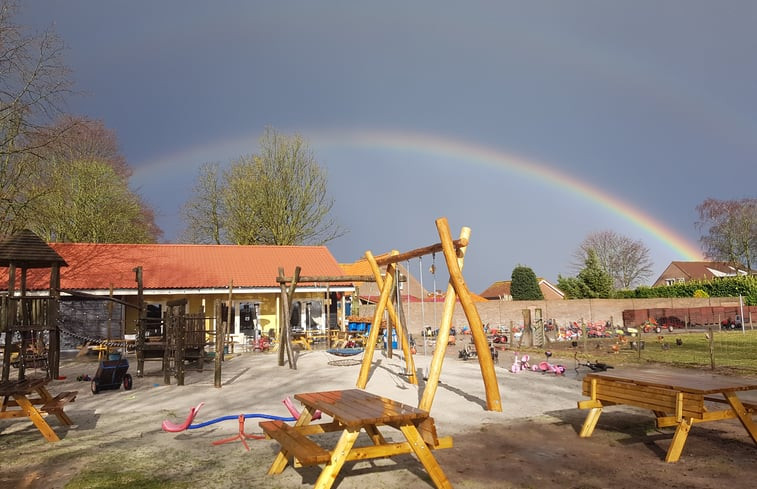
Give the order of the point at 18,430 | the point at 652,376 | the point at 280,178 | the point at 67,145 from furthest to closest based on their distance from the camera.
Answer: the point at 280,178 < the point at 67,145 < the point at 18,430 < the point at 652,376

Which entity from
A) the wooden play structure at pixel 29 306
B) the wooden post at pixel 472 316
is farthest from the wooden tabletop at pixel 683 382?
the wooden play structure at pixel 29 306

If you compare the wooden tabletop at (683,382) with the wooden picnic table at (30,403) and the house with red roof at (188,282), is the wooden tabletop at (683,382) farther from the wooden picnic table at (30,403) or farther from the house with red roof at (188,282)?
the house with red roof at (188,282)

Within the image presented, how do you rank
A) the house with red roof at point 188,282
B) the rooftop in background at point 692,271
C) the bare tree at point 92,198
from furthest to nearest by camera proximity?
1. the rooftop in background at point 692,271
2. the bare tree at point 92,198
3. the house with red roof at point 188,282

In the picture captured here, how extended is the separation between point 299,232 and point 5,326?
88.0 ft

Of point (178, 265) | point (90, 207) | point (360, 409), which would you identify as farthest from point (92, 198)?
point (360, 409)

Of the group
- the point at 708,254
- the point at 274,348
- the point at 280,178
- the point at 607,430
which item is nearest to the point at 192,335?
the point at 274,348

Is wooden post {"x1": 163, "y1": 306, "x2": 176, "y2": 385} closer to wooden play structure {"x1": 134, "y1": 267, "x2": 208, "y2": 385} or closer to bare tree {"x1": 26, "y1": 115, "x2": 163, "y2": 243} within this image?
wooden play structure {"x1": 134, "y1": 267, "x2": 208, "y2": 385}

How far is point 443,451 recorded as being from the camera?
643 cm

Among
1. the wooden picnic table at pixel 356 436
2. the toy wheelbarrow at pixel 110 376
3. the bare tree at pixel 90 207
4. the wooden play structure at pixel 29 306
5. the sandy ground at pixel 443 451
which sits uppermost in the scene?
the bare tree at pixel 90 207

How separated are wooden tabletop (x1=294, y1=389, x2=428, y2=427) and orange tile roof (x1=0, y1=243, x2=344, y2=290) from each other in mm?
19733

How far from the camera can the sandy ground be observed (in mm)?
5387

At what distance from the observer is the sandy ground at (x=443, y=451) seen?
212 inches

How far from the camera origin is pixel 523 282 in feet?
176

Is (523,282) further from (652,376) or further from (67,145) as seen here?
(652,376)
